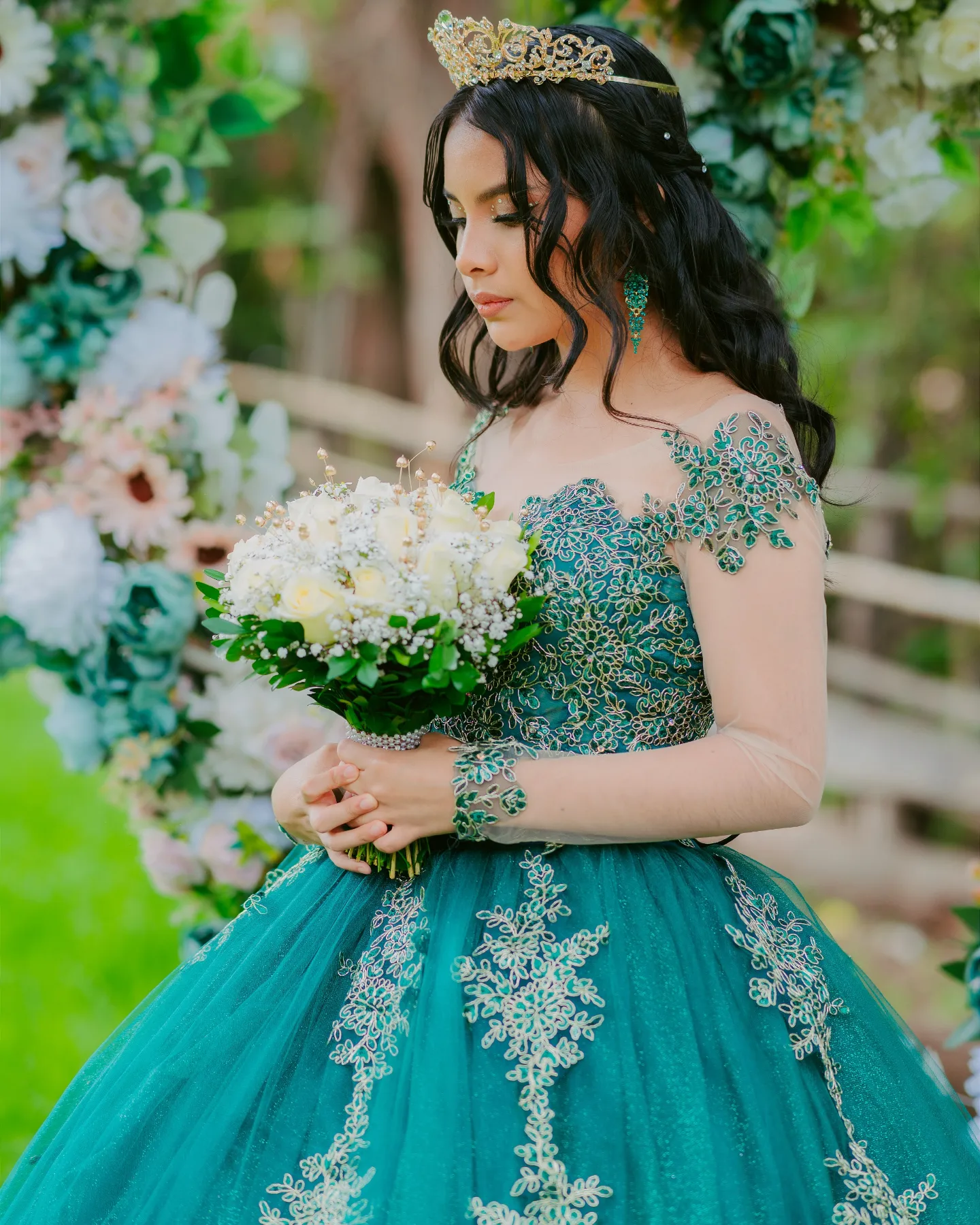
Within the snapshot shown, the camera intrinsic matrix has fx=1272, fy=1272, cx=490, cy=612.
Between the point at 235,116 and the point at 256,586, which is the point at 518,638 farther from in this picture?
the point at 235,116

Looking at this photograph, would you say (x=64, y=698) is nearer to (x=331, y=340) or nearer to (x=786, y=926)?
(x=786, y=926)

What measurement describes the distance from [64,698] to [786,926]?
1.78m

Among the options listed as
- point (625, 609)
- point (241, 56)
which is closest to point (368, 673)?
point (625, 609)

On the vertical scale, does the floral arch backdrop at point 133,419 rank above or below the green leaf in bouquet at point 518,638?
above

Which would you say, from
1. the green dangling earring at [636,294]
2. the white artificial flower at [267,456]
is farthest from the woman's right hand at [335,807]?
the white artificial flower at [267,456]

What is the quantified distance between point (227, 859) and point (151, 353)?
114cm

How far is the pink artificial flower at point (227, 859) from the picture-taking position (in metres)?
2.85

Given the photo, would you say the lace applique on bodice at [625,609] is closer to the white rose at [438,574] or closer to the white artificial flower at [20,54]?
the white rose at [438,574]

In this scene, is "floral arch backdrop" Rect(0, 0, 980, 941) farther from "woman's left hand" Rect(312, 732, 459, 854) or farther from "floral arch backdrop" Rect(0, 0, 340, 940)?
"woman's left hand" Rect(312, 732, 459, 854)

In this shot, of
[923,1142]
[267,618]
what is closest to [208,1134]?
[267,618]

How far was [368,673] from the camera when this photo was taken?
5.29 feet

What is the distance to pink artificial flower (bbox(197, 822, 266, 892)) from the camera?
2.85m

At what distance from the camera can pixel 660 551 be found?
1.86 m

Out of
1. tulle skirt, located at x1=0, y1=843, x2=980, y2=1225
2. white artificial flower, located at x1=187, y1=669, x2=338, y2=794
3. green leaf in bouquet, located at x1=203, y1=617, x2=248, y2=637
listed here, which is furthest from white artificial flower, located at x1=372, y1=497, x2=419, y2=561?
white artificial flower, located at x1=187, y1=669, x2=338, y2=794
